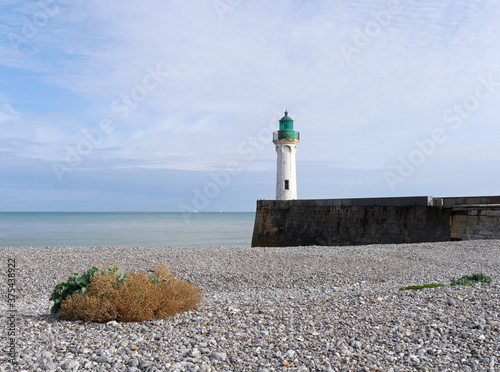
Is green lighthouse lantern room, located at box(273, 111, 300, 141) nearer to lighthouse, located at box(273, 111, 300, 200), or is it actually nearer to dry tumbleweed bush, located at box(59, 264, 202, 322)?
lighthouse, located at box(273, 111, 300, 200)

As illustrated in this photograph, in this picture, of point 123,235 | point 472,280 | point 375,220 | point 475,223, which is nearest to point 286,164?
point 375,220

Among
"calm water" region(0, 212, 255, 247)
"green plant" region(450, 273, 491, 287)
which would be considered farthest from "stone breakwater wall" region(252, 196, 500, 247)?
"calm water" region(0, 212, 255, 247)

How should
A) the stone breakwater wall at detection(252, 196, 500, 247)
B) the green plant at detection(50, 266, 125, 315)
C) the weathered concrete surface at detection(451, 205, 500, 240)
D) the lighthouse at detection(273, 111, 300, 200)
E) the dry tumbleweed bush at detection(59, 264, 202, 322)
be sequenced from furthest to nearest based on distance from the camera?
the lighthouse at detection(273, 111, 300, 200), the stone breakwater wall at detection(252, 196, 500, 247), the weathered concrete surface at detection(451, 205, 500, 240), the green plant at detection(50, 266, 125, 315), the dry tumbleweed bush at detection(59, 264, 202, 322)

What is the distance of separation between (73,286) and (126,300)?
116 centimetres

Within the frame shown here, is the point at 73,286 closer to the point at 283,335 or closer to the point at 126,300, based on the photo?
the point at 126,300

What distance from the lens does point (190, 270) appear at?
34.9 feet

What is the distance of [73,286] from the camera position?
6.49 m

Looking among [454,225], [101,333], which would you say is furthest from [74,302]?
[454,225]

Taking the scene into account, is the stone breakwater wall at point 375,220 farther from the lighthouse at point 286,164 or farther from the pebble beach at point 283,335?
the pebble beach at point 283,335

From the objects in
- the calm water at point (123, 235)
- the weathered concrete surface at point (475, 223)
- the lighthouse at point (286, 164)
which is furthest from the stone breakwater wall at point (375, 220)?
the calm water at point (123, 235)

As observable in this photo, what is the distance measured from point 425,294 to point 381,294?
652 mm

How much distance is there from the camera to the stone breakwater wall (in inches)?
684

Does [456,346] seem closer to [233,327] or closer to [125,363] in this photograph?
[233,327]

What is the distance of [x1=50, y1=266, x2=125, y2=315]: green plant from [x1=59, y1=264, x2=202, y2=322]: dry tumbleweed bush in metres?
0.09
